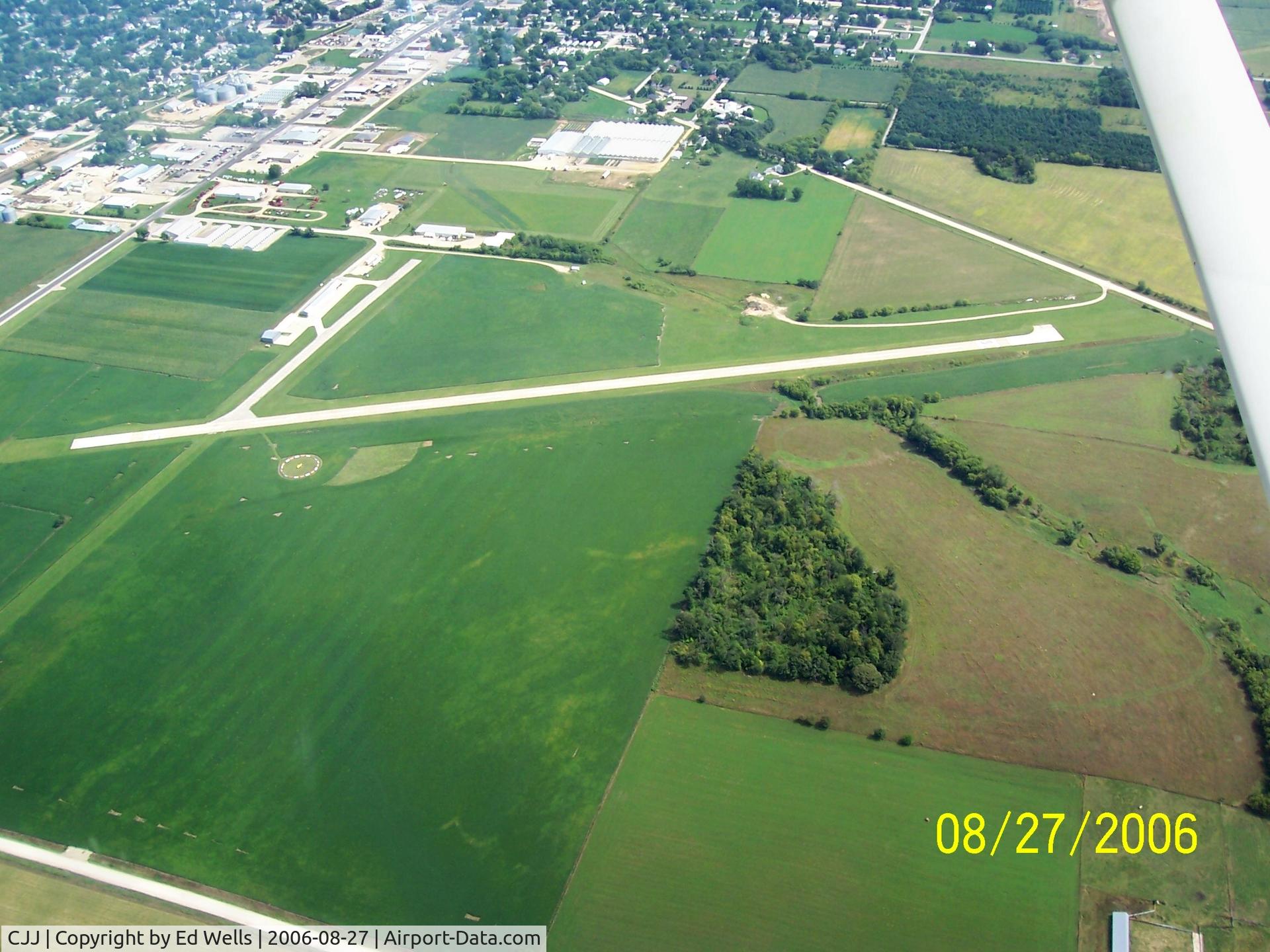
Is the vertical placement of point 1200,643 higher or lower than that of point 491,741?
higher

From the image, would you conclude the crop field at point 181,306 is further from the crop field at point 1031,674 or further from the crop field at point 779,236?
the crop field at point 1031,674

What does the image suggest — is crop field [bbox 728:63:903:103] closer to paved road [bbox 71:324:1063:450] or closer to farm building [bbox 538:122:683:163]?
farm building [bbox 538:122:683:163]

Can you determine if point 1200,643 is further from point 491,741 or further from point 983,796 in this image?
point 491,741

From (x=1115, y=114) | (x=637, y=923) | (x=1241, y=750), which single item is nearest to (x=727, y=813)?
(x=637, y=923)

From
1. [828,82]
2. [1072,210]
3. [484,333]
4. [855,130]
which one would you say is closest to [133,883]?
[484,333]

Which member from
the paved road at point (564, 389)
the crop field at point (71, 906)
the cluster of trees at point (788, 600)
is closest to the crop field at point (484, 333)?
the paved road at point (564, 389)
